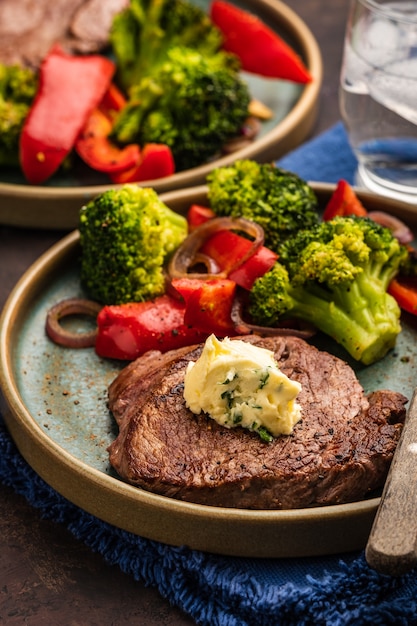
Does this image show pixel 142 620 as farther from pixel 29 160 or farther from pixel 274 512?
pixel 29 160

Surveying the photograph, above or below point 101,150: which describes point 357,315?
above

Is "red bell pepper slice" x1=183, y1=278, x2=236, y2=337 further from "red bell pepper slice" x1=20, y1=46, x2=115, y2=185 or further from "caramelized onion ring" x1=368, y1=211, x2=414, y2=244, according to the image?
"red bell pepper slice" x1=20, y1=46, x2=115, y2=185

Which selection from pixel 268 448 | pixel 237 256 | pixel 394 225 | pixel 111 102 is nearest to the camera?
pixel 268 448

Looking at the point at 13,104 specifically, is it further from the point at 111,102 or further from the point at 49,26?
the point at 49,26

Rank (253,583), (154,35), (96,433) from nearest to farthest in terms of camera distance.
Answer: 1. (253,583)
2. (96,433)
3. (154,35)

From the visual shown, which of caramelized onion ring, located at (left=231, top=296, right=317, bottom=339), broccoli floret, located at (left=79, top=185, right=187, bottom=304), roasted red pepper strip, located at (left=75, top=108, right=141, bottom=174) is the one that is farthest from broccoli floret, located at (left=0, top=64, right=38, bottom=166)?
caramelized onion ring, located at (left=231, top=296, right=317, bottom=339)

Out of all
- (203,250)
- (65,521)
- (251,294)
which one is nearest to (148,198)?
(203,250)

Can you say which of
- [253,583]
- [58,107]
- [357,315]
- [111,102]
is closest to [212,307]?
[357,315]
